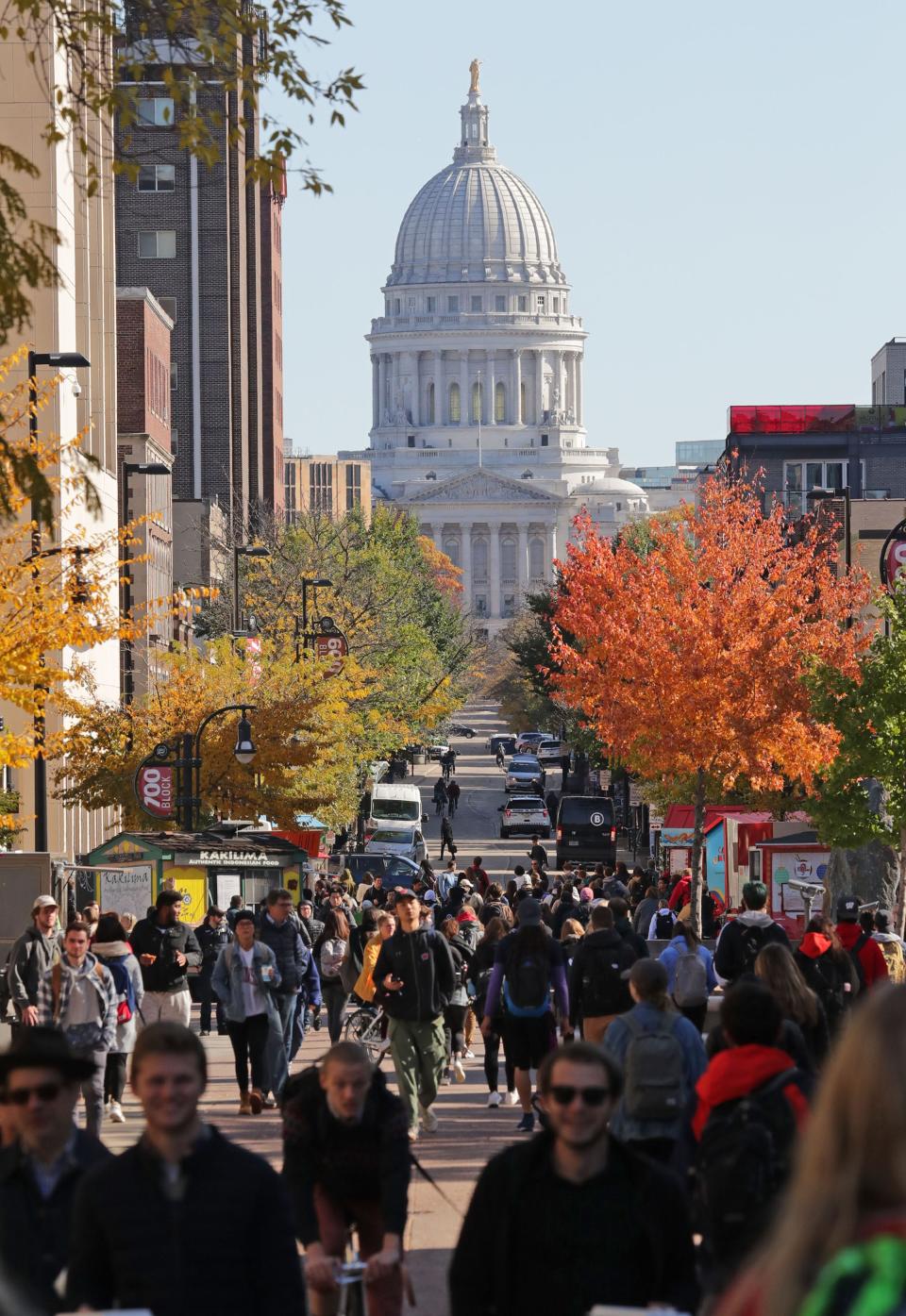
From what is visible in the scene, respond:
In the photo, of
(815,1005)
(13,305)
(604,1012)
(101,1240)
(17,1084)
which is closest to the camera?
(101,1240)

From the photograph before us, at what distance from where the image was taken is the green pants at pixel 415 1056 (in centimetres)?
1605

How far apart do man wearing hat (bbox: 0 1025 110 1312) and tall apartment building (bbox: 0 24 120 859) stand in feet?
103

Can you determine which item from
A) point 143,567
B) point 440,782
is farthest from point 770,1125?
point 440,782

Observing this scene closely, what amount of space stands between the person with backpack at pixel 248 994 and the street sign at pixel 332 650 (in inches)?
1324

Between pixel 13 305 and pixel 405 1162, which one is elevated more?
pixel 13 305

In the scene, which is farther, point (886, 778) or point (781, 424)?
point (781, 424)

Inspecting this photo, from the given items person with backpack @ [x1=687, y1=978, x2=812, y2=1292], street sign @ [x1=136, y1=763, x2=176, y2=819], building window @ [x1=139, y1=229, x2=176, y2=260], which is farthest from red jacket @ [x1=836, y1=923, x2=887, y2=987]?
building window @ [x1=139, y1=229, x2=176, y2=260]

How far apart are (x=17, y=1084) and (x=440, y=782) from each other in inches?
2737

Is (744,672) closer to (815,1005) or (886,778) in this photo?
(886,778)

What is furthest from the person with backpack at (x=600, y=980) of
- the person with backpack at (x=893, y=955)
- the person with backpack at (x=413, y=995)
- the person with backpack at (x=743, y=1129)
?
the person with backpack at (x=743, y=1129)

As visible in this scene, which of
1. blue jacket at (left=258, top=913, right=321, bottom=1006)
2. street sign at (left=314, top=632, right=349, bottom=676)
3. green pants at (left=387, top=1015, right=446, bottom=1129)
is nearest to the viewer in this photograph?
green pants at (left=387, top=1015, right=446, bottom=1129)

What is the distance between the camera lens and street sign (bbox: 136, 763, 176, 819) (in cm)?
3509

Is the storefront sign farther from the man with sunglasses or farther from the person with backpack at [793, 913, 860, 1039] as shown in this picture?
the man with sunglasses

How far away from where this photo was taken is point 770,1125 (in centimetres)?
783
